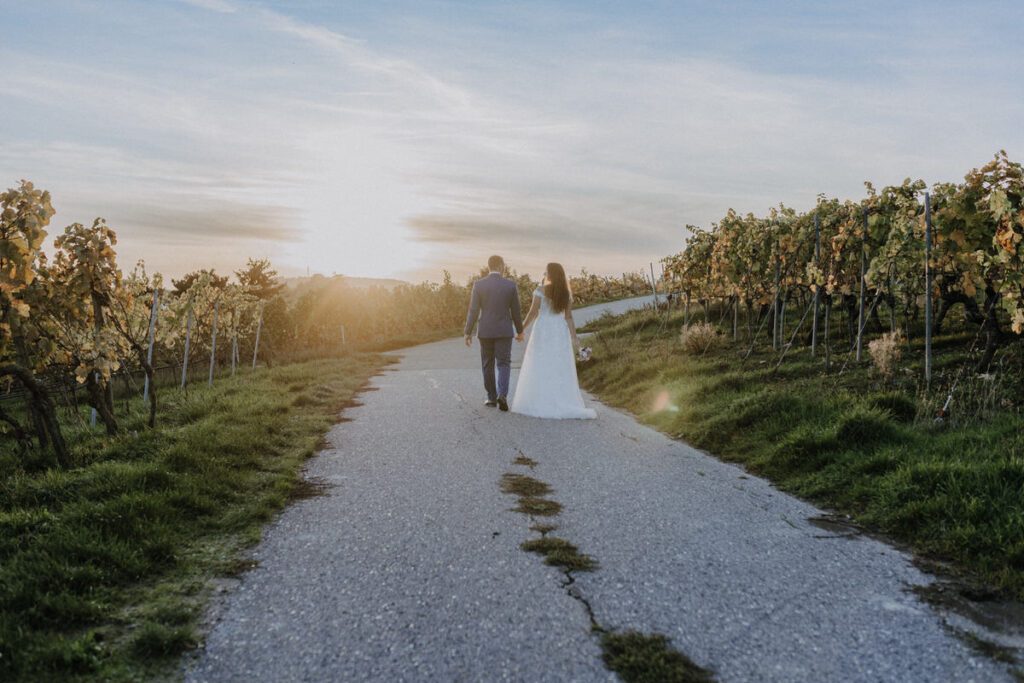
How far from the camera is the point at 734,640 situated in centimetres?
319

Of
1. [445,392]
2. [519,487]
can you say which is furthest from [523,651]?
[445,392]

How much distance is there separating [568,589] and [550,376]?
622 cm

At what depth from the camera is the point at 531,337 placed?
10375mm

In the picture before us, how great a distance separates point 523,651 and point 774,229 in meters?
13.2

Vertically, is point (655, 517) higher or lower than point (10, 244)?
lower

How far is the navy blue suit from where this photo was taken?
10.3 metres

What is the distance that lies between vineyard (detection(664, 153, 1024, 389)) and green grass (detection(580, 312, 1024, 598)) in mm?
707

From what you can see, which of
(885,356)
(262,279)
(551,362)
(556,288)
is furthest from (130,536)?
(262,279)

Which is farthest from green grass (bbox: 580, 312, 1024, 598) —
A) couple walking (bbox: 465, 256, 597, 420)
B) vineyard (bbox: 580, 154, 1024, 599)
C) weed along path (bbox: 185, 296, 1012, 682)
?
couple walking (bbox: 465, 256, 597, 420)

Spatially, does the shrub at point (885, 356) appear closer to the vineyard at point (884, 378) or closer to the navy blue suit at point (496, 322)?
the vineyard at point (884, 378)

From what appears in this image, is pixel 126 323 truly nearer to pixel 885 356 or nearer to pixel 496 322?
pixel 496 322

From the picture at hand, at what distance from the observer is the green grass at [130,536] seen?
308 centimetres

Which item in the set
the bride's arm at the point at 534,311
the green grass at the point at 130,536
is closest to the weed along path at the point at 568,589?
the green grass at the point at 130,536

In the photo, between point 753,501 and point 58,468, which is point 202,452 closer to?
point 58,468
